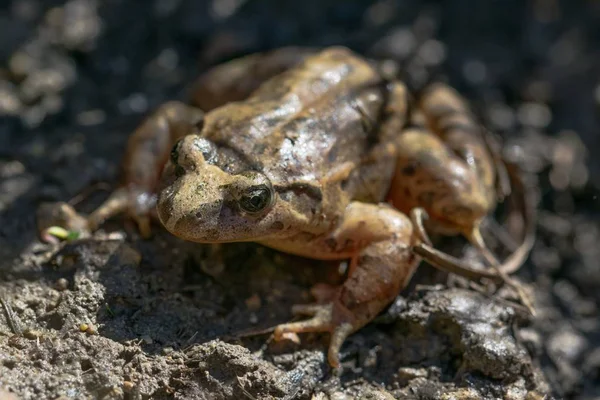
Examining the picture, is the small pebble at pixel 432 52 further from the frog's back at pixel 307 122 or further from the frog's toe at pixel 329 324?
the frog's toe at pixel 329 324

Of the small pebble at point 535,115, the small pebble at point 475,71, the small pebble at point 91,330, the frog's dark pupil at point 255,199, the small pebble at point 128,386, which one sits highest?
the frog's dark pupil at point 255,199

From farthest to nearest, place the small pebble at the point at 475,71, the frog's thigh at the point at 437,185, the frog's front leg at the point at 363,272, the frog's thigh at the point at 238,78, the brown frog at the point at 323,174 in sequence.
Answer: the small pebble at the point at 475,71 → the frog's thigh at the point at 238,78 → the frog's thigh at the point at 437,185 → the frog's front leg at the point at 363,272 → the brown frog at the point at 323,174

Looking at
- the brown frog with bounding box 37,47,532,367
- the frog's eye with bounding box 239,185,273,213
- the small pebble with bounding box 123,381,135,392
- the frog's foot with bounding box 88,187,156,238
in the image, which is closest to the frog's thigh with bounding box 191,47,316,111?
the brown frog with bounding box 37,47,532,367

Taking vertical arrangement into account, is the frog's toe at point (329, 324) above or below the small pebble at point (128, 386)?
below

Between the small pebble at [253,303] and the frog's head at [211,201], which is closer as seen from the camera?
the frog's head at [211,201]

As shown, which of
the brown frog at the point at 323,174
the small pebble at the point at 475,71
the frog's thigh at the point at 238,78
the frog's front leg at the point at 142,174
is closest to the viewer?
the brown frog at the point at 323,174

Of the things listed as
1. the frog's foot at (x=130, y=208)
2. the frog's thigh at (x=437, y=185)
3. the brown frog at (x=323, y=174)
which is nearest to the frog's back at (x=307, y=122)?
the brown frog at (x=323, y=174)

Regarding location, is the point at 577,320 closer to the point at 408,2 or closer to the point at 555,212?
the point at 555,212
